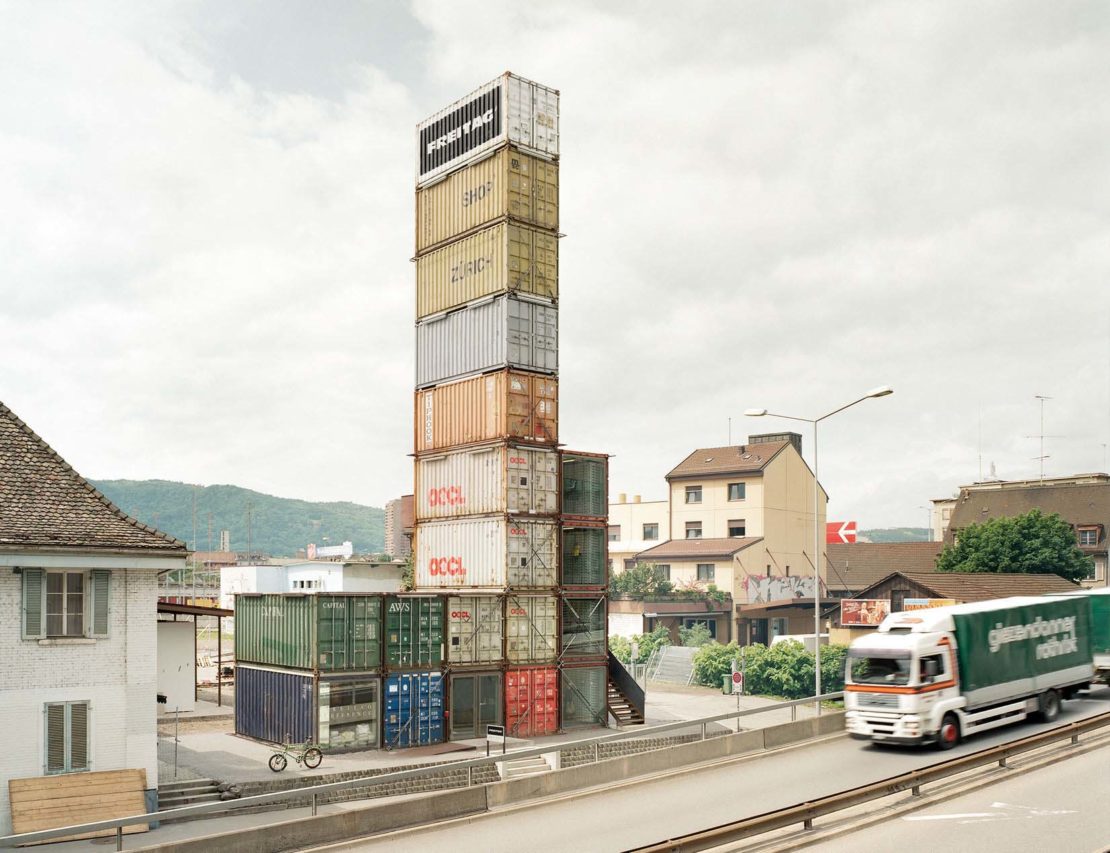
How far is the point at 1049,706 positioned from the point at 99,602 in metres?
25.8

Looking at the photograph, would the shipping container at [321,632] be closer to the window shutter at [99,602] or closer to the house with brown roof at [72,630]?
the house with brown roof at [72,630]

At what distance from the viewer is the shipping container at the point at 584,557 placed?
154 ft

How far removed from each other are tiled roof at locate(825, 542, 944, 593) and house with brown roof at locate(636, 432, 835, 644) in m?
3.89

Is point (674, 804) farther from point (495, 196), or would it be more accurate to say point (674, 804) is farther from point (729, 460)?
point (729, 460)

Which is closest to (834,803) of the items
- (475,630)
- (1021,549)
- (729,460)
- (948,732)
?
(948,732)

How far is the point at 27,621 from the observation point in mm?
27031

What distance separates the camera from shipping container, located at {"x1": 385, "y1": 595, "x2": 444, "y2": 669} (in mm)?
40562

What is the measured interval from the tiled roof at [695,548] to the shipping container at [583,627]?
4816cm

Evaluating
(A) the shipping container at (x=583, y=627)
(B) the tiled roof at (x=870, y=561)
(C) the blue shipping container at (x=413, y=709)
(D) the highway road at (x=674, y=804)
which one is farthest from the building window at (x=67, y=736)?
(B) the tiled roof at (x=870, y=561)

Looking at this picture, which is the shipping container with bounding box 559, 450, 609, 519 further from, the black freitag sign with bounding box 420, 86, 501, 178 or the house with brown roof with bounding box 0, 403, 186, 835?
the house with brown roof with bounding box 0, 403, 186, 835

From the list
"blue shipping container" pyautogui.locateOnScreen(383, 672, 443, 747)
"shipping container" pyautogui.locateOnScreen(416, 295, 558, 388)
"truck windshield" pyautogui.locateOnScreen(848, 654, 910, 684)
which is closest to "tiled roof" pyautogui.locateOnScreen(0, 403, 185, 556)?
"blue shipping container" pyautogui.locateOnScreen(383, 672, 443, 747)

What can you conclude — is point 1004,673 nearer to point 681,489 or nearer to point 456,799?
point 456,799

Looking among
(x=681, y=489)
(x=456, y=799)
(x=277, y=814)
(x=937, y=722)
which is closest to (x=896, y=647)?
(x=937, y=722)

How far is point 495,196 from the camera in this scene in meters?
47.1
